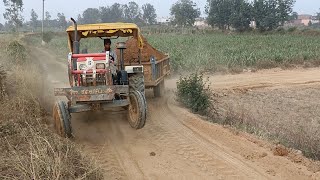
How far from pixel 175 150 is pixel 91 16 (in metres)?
115

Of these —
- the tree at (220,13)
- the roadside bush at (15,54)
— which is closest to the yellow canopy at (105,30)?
the roadside bush at (15,54)

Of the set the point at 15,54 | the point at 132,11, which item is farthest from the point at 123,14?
the point at 15,54

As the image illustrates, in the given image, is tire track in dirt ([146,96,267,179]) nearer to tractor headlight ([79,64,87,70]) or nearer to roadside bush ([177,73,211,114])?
roadside bush ([177,73,211,114])

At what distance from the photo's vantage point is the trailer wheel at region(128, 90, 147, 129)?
8.20 m

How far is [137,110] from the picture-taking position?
27.6 feet

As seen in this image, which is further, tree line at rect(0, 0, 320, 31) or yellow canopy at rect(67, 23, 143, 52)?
tree line at rect(0, 0, 320, 31)

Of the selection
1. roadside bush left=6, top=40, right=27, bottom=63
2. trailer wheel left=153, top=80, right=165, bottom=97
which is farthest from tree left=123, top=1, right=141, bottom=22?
trailer wheel left=153, top=80, right=165, bottom=97

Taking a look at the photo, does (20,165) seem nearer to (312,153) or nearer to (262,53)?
(312,153)

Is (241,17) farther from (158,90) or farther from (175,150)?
(175,150)

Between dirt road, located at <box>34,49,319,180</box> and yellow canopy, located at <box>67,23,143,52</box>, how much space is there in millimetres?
2049

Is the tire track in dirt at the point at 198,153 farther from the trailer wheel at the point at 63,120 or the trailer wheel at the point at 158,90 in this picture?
the trailer wheel at the point at 158,90

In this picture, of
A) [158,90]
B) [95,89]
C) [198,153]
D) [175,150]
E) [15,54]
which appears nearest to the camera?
[198,153]

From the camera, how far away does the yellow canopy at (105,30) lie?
9.41 metres

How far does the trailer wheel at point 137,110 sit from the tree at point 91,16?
10466 centimetres
